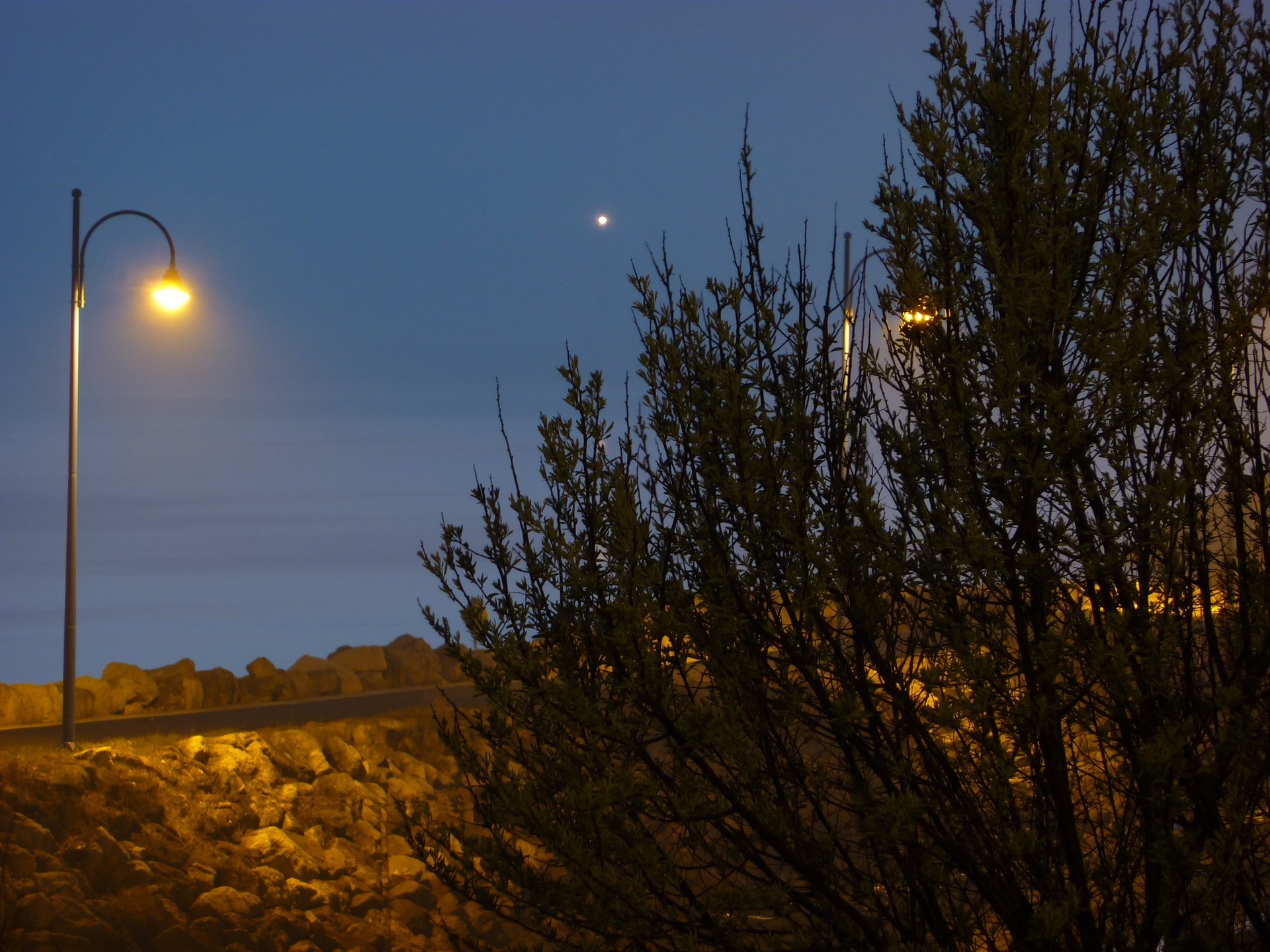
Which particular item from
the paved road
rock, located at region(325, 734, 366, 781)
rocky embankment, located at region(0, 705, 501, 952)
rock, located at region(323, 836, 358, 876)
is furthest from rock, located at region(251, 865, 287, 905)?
rock, located at region(325, 734, 366, 781)

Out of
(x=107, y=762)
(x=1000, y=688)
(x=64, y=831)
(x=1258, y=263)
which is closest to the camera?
(x=1000, y=688)

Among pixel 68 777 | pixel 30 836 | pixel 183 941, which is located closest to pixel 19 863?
pixel 30 836

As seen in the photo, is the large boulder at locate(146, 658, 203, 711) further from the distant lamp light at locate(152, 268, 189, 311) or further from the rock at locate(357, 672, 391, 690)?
the distant lamp light at locate(152, 268, 189, 311)

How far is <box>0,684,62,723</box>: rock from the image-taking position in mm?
16609

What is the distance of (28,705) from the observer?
16.8 metres

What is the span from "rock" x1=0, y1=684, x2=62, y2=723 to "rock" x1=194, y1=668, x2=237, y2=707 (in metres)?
2.29

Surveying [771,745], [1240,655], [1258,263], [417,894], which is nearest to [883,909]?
[771,745]

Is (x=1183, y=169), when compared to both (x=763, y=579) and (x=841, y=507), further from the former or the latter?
(x=763, y=579)

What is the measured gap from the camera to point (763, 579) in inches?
153

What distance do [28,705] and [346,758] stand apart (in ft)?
18.3

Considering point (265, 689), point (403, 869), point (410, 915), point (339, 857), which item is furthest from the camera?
point (265, 689)

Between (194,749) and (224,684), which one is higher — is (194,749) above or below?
below

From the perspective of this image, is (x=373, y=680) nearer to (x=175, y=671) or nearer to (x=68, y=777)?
(x=175, y=671)

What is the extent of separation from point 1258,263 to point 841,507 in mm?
1956
